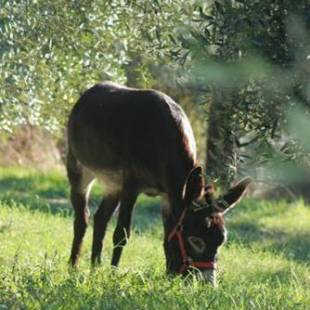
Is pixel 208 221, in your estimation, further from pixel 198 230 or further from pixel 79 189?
pixel 79 189

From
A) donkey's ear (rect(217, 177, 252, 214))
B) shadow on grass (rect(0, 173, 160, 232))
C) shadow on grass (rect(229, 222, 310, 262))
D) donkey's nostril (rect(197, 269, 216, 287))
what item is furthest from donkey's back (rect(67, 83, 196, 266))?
shadow on grass (rect(0, 173, 160, 232))

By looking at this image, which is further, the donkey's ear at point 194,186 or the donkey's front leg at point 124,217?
the donkey's front leg at point 124,217

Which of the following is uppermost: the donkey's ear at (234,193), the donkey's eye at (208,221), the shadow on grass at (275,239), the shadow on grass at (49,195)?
the donkey's ear at (234,193)

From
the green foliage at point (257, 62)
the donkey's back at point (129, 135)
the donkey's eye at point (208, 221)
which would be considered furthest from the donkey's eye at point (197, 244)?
the green foliage at point (257, 62)

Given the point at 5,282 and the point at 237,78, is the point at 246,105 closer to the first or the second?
the point at 237,78

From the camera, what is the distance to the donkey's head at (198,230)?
8984mm

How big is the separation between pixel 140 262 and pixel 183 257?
1604 millimetres

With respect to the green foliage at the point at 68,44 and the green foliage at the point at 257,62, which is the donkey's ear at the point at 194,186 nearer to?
the green foliage at the point at 68,44

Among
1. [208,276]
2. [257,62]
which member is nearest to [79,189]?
[208,276]

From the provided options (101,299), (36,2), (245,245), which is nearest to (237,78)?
(101,299)

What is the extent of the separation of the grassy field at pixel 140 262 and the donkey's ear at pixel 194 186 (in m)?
0.70

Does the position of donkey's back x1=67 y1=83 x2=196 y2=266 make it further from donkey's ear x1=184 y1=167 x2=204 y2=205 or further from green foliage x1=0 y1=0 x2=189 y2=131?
green foliage x1=0 y1=0 x2=189 y2=131

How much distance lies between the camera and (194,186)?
916cm

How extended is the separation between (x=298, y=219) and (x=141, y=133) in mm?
7480
